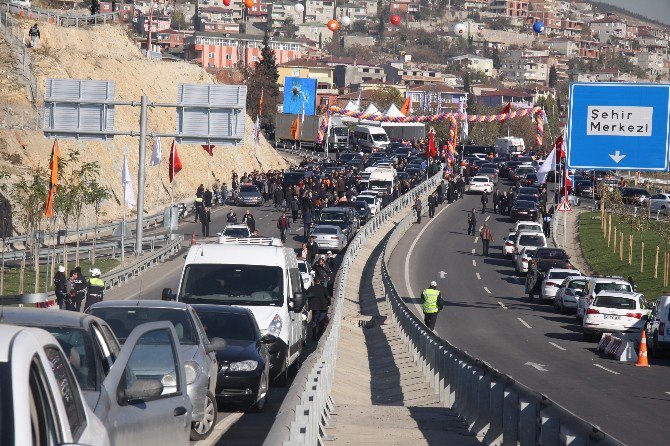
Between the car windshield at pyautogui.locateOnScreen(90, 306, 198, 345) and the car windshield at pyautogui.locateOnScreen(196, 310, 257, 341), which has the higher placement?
the car windshield at pyautogui.locateOnScreen(90, 306, 198, 345)

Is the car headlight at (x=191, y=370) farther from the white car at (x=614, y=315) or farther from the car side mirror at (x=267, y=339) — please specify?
the white car at (x=614, y=315)

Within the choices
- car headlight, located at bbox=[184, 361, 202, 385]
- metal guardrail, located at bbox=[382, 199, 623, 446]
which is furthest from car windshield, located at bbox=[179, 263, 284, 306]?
car headlight, located at bbox=[184, 361, 202, 385]

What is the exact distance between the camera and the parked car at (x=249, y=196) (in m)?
76.4

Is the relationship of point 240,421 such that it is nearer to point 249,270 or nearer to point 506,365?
point 249,270

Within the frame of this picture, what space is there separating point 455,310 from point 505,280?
10.9 meters

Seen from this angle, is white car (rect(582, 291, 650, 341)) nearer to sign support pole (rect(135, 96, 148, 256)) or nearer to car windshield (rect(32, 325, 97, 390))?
sign support pole (rect(135, 96, 148, 256))

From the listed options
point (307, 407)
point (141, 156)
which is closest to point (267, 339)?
point (307, 407)

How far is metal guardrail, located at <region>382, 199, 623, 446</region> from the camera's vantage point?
32.0 feet

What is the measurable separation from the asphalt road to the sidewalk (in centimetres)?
201

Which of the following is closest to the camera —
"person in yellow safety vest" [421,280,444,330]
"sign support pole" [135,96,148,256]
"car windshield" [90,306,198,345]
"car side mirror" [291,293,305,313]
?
"car windshield" [90,306,198,345]

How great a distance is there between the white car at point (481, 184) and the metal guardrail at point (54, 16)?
1054 inches

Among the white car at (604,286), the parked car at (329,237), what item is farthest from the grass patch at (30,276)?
the white car at (604,286)

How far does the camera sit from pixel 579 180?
322 ft

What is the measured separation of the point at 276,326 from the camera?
19.8 m
